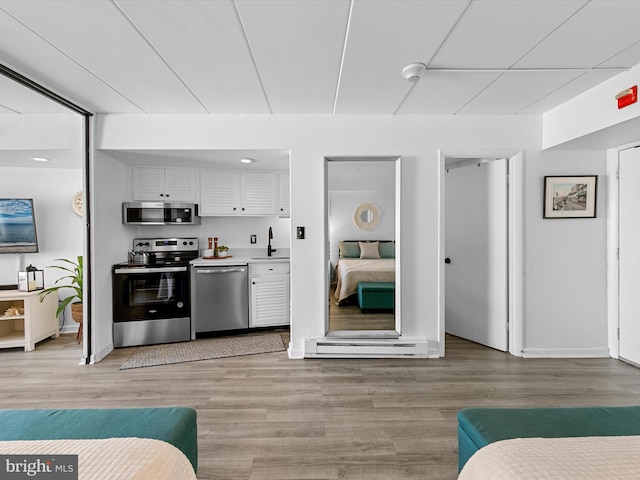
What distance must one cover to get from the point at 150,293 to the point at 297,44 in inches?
123

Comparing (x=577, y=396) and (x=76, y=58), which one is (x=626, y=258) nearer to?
(x=577, y=396)

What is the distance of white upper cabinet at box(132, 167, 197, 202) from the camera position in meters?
3.93

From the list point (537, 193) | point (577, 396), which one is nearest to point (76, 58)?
A: point (537, 193)

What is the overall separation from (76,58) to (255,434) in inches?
112

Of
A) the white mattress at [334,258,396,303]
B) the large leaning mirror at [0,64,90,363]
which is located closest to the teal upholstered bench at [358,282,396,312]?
the white mattress at [334,258,396,303]

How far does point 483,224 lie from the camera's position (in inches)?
137

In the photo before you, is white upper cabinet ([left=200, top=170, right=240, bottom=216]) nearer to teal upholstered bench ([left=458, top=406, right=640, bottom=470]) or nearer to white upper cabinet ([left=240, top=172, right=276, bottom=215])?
white upper cabinet ([left=240, top=172, right=276, bottom=215])

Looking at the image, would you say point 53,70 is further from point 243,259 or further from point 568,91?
point 568,91

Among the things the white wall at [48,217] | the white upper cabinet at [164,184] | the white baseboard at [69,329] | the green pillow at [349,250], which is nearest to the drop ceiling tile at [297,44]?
the white upper cabinet at [164,184]

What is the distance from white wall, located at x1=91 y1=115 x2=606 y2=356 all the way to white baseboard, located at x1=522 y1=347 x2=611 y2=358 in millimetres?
45

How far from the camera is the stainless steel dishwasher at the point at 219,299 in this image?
150 inches

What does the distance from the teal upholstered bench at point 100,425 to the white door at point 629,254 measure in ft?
13.1

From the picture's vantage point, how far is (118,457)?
983mm

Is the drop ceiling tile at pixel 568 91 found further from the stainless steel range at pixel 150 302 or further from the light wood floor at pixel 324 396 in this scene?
the stainless steel range at pixel 150 302
